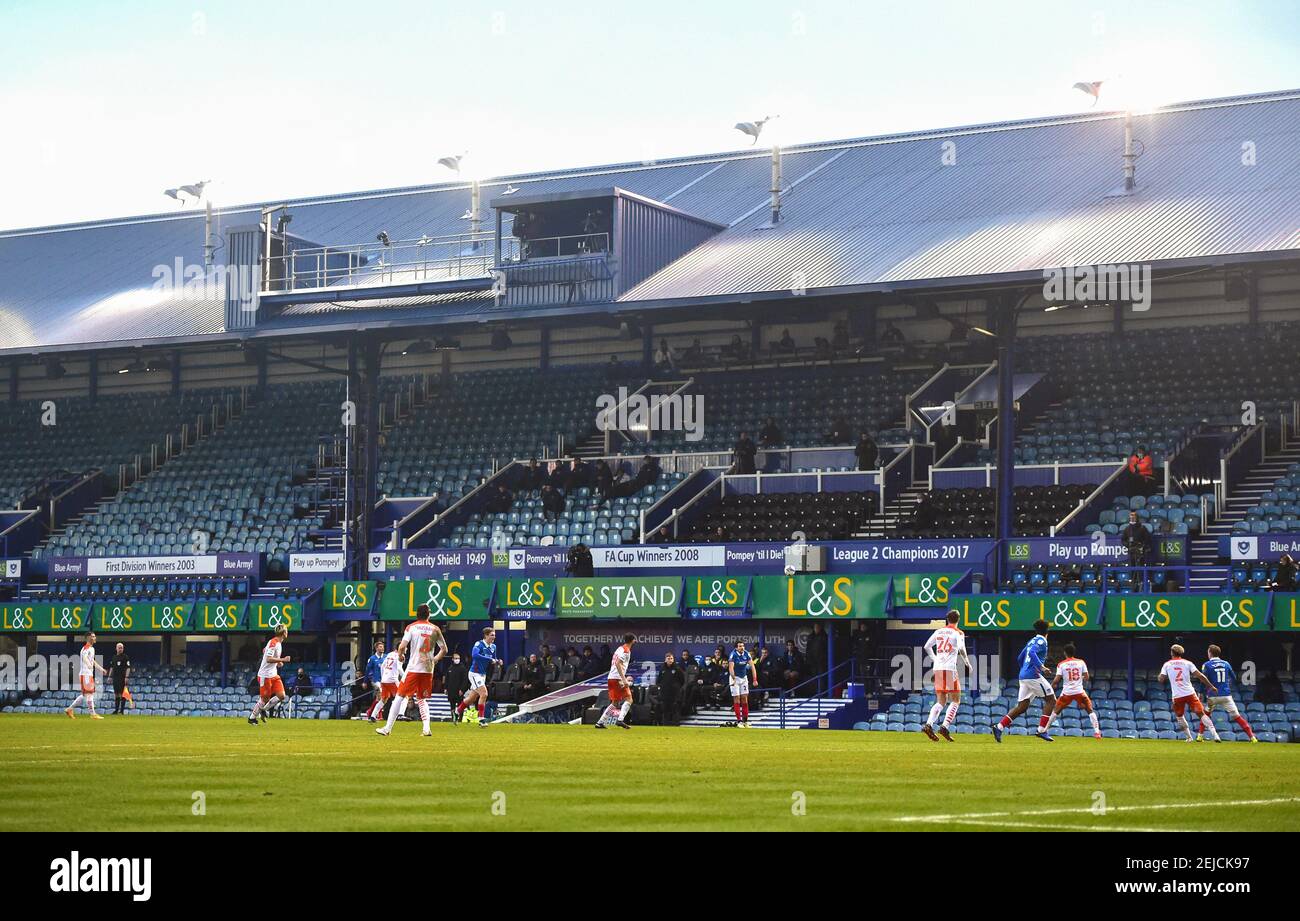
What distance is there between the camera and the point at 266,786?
17.0 m

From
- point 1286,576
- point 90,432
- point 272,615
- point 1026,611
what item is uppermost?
point 90,432

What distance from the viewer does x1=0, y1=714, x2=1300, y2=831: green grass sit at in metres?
13.9

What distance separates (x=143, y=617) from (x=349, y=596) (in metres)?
5.98

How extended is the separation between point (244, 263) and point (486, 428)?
8.28 m

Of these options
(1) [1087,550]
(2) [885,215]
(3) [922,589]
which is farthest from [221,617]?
(1) [1087,550]

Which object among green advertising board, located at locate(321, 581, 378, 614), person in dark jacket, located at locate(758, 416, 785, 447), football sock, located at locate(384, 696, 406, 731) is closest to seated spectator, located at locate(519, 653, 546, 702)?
green advertising board, located at locate(321, 581, 378, 614)

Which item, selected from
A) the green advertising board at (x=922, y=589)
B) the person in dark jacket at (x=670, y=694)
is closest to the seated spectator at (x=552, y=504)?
the person in dark jacket at (x=670, y=694)

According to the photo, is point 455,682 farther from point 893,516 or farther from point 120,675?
point 893,516

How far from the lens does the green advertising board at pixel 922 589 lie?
39250mm

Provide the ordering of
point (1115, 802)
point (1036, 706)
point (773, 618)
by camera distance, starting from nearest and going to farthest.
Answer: point (1115, 802) → point (1036, 706) → point (773, 618)

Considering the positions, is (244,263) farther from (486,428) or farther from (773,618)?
(773,618)

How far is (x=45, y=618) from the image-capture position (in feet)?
163

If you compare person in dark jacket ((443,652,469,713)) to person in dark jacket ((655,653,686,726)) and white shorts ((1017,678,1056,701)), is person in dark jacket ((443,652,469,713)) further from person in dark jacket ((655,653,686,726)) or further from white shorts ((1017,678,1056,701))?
white shorts ((1017,678,1056,701))
